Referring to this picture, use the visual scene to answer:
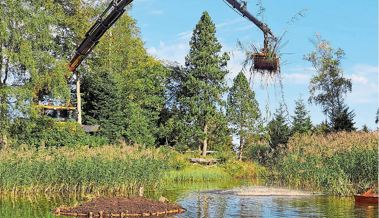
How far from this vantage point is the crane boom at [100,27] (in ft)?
89.8

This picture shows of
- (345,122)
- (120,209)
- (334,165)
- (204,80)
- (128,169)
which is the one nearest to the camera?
(120,209)

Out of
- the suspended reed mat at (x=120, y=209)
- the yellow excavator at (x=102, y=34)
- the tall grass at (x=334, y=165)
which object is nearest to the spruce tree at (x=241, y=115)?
the yellow excavator at (x=102, y=34)

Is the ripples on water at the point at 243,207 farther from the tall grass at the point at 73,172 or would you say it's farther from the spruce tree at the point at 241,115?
the spruce tree at the point at 241,115

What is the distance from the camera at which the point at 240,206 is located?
18.2 m

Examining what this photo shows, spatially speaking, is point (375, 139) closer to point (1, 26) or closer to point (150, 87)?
point (1, 26)

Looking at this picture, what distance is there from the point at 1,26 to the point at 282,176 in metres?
15.4

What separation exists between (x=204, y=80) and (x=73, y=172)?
2505 cm

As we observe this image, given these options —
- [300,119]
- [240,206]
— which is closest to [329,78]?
[300,119]

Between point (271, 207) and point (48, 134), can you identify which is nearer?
point (271, 207)

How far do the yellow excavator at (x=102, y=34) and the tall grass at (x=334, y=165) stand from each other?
404 inches

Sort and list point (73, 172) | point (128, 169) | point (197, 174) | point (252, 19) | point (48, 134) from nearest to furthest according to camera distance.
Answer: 1. point (252, 19)
2. point (73, 172)
3. point (128, 169)
4. point (48, 134)
5. point (197, 174)

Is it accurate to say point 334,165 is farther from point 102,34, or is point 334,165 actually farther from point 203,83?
point 203,83

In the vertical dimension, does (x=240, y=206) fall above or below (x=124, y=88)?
below


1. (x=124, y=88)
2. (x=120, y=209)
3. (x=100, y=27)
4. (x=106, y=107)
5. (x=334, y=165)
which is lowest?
(x=120, y=209)
